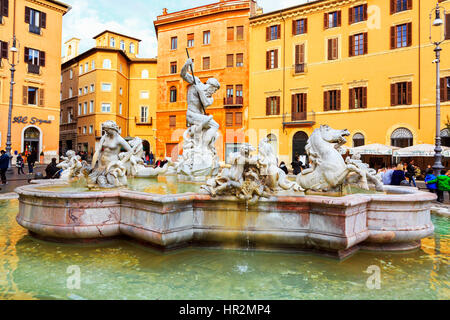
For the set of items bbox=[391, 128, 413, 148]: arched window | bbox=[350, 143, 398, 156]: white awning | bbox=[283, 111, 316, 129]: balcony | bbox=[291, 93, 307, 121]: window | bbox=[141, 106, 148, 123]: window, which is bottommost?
bbox=[350, 143, 398, 156]: white awning

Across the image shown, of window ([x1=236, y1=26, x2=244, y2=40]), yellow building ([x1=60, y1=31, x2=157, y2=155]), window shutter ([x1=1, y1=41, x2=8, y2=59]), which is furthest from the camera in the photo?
yellow building ([x1=60, y1=31, x2=157, y2=155])

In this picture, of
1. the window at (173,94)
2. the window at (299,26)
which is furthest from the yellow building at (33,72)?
the window at (299,26)

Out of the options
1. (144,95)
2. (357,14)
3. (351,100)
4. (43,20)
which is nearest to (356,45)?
(357,14)

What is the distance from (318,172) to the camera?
4.71m

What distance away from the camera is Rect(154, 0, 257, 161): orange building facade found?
30.1 m

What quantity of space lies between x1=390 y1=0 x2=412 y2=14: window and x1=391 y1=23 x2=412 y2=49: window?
113 cm

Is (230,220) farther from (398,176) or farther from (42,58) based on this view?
(42,58)

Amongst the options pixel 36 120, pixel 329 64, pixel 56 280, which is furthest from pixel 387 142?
pixel 36 120

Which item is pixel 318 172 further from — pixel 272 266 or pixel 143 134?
pixel 143 134

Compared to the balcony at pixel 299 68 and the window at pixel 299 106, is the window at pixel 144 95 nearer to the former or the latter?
the balcony at pixel 299 68

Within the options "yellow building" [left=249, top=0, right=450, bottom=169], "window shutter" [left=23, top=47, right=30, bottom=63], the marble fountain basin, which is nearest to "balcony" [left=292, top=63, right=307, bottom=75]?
"yellow building" [left=249, top=0, right=450, bottom=169]

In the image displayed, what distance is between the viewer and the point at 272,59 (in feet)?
93.5

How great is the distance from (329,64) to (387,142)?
A: 8.02 m

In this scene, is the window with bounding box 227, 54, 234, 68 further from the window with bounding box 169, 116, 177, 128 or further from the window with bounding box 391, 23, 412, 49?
the window with bounding box 391, 23, 412, 49
